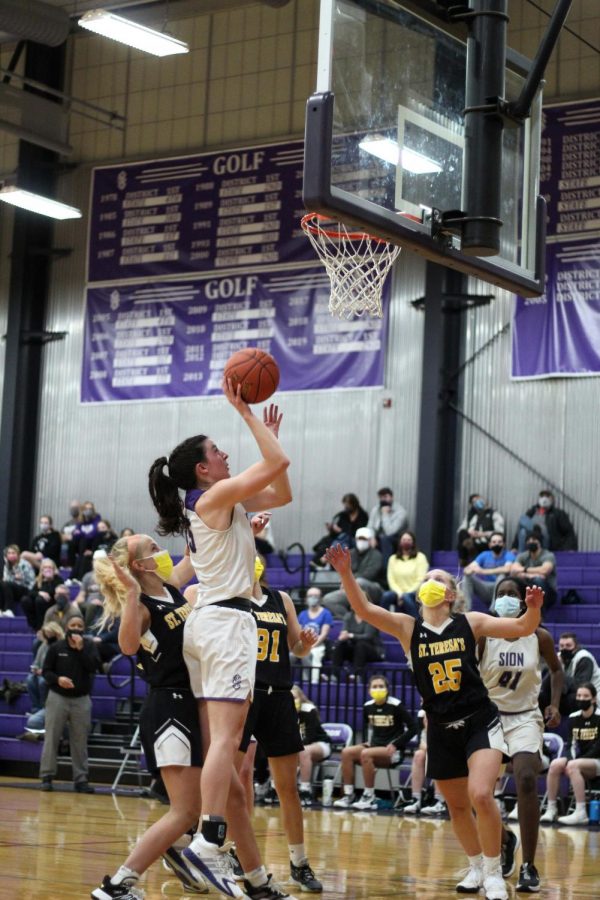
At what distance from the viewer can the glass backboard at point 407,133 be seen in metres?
6.74

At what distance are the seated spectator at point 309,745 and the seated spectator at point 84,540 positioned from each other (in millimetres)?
7718

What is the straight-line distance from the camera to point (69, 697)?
50.6 ft

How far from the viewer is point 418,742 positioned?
15.0 metres

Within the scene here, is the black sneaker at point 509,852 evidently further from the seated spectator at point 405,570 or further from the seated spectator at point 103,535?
the seated spectator at point 103,535

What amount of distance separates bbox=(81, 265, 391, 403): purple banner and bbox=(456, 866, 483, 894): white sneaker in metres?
14.0

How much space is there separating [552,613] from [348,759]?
4.39 m

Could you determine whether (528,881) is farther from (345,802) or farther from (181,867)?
(345,802)

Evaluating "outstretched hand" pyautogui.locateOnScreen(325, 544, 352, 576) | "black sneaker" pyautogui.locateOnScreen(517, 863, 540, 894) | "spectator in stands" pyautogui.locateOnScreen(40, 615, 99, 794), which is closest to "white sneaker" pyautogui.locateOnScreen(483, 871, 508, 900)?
"black sneaker" pyautogui.locateOnScreen(517, 863, 540, 894)

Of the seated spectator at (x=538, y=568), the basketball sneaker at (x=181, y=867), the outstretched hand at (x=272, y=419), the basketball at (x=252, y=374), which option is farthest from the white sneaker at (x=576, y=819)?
the basketball at (x=252, y=374)

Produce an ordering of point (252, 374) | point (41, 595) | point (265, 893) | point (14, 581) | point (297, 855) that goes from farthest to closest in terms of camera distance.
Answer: point (14, 581)
point (41, 595)
point (297, 855)
point (265, 893)
point (252, 374)

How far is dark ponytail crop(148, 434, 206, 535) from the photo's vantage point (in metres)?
6.17

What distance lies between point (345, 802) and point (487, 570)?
4.45 meters

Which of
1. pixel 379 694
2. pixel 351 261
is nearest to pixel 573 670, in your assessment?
pixel 379 694

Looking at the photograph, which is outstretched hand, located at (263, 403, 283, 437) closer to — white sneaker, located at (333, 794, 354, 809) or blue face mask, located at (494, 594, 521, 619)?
blue face mask, located at (494, 594, 521, 619)
